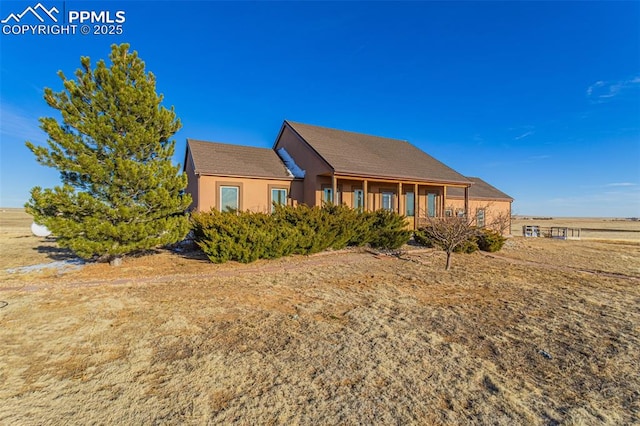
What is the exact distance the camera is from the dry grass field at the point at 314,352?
105 inches

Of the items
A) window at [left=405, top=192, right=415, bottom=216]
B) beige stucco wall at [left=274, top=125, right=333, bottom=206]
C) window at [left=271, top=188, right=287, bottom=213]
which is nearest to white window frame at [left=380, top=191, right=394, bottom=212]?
window at [left=405, top=192, right=415, bottom=216]

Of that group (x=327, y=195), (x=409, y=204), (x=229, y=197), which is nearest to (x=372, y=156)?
(x=327, y=195)

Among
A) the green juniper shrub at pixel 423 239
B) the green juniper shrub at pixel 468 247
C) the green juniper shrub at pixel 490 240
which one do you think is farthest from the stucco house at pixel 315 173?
the green juniper shrub at pixel 468 247

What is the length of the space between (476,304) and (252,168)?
11.7 metres

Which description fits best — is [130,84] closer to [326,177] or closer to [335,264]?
[335,264]

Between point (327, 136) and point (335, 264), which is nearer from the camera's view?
point (335, 264)

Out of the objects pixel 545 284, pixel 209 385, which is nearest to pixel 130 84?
pixel 209 385

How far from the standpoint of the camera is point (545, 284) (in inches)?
300

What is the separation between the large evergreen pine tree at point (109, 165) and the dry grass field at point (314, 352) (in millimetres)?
1406

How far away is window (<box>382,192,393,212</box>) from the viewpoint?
684 inches

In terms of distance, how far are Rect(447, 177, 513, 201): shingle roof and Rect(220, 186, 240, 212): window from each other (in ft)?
50.9

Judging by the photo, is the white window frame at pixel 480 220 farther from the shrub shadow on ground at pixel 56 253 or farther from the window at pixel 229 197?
the shrub shadow on ground at pixel 56 253

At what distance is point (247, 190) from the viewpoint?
1439cm

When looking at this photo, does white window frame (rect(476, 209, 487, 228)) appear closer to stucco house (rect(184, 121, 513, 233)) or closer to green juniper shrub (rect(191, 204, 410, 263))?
stucco house (rect(184, 121, 513, 233))
